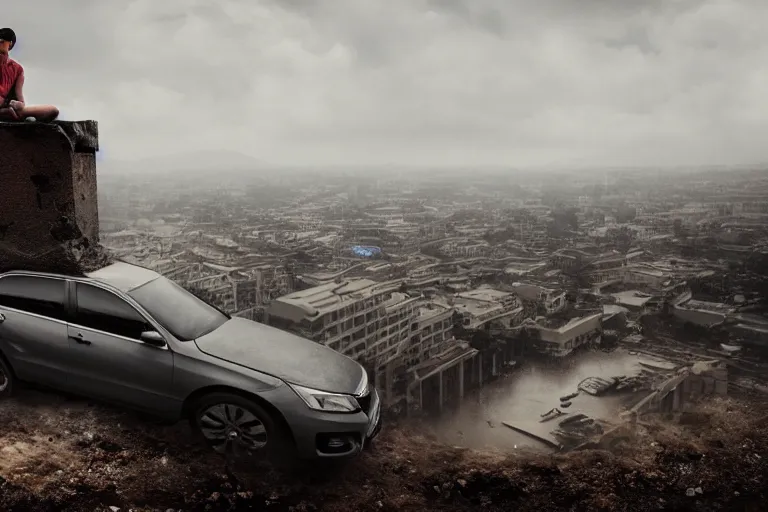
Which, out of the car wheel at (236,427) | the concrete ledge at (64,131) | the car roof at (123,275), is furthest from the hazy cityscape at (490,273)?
the car wheel at (236,427)

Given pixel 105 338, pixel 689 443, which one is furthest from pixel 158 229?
pixel 689 443

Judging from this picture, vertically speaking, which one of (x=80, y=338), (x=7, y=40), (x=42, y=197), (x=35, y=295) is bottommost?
(x=80, y=338)

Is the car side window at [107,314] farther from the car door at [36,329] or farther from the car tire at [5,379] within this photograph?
the car tire at [5,379]

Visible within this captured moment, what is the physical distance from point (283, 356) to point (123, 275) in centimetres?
141

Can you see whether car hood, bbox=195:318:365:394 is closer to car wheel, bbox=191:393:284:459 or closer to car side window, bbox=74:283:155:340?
car wheel, bbox=191:393:284:459

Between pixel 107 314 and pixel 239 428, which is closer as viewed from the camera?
pixel 239 428

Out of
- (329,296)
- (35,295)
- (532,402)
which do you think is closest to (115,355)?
(35,295)

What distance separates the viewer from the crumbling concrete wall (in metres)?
4.08

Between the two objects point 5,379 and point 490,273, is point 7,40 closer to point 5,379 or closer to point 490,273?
point 5,379

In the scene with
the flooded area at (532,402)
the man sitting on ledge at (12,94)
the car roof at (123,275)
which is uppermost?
the man sitting on ledge at (12,94)

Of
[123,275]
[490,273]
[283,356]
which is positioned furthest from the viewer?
[490,273]

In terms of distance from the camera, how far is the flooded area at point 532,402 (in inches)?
218

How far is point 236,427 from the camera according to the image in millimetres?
3389

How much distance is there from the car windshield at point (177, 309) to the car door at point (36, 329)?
0.56 metres
